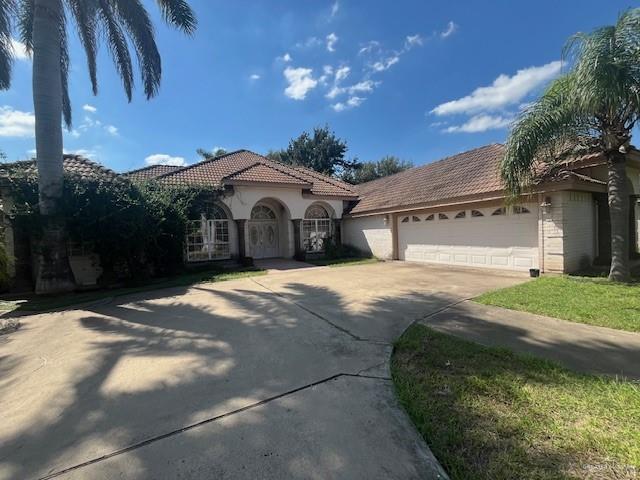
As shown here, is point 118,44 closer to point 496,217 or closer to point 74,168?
point 74,168

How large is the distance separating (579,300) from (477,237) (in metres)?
5.65

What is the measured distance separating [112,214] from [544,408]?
12330 millimetres

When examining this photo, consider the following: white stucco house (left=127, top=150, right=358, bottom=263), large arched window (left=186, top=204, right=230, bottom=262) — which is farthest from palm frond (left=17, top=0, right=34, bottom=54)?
large arched window (left=186, top=204, right=230, bottom=262)

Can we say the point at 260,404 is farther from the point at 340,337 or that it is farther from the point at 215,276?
the point at 215,276

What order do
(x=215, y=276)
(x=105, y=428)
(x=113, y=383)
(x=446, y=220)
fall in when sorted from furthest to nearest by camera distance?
(x=446, y=220) < (x=215, y=276) < (x=113, y=383) < (x=105, y=428)

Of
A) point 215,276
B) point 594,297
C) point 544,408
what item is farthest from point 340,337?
point 215,276

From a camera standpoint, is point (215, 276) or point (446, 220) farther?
point (446, 220)

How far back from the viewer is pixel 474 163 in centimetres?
1461

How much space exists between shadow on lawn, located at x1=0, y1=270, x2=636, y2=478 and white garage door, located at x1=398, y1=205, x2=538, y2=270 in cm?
546

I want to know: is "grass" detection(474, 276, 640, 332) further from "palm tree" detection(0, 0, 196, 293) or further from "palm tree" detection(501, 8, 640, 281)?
"palm tree" detection(0, 0, 196, 293)

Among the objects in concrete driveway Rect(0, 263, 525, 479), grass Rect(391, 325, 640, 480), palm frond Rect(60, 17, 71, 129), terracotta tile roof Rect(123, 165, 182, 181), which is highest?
palm frond Rect(60, 17, 71, 129)

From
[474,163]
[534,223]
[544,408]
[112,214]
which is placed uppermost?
[474,163]

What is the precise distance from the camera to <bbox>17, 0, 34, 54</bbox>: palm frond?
430 inches

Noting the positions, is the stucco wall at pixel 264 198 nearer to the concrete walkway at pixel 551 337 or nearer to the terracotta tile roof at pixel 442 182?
the terracotta tile roof at pixel 442 182
